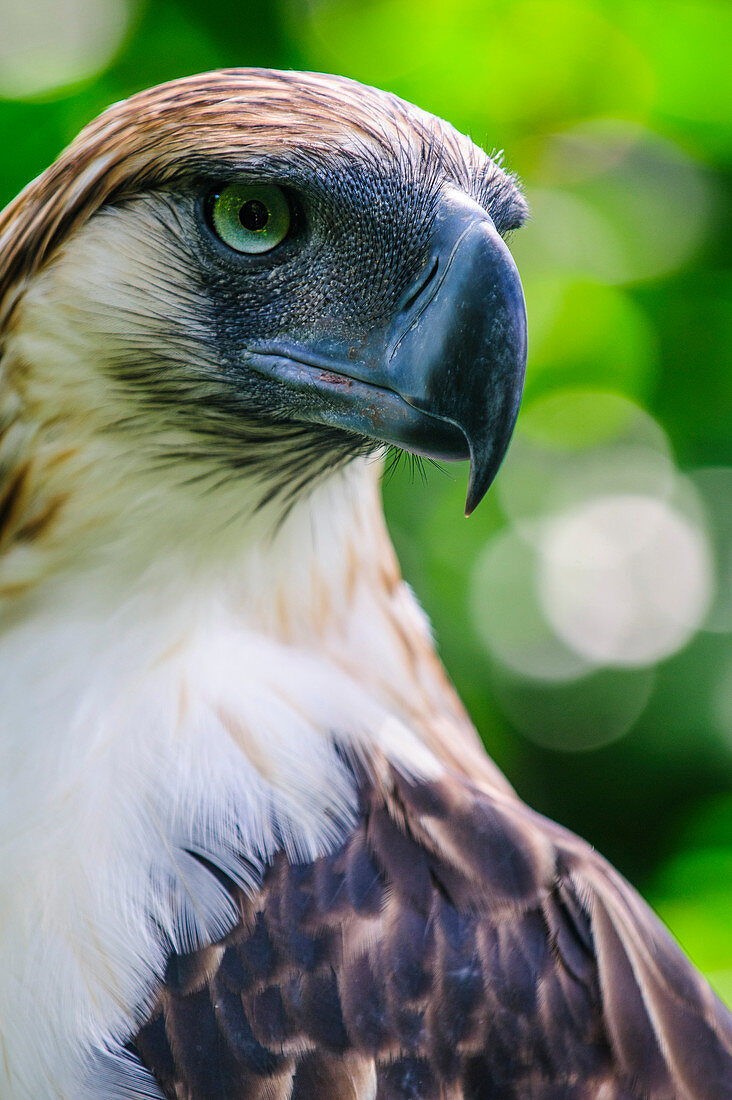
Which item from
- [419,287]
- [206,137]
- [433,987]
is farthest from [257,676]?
[206,137]

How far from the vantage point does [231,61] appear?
10.3 feet

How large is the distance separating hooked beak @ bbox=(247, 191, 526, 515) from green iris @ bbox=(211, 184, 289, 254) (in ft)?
0.57

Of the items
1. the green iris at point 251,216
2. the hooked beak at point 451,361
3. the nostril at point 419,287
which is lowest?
the hooked beak at point 451,361

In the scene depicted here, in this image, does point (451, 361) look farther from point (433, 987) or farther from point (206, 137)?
point (433, 987)

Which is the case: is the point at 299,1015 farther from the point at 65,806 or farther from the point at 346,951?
the point at 65,806

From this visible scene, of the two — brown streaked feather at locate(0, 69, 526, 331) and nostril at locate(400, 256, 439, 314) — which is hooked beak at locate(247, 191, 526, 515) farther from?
brown streaked feather at locate(0, 69, 526, 331)

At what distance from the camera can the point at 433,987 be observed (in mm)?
1377

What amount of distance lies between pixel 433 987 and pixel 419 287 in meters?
0.86

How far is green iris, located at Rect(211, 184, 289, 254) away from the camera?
1.45 metres

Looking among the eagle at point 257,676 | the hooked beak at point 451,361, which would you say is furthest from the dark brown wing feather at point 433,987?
the hooked beak at point 451,361

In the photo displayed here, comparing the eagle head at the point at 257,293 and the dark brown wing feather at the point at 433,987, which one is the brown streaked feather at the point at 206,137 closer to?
the eagle head at the point at 257,293

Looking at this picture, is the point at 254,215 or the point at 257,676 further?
the point at 257,676

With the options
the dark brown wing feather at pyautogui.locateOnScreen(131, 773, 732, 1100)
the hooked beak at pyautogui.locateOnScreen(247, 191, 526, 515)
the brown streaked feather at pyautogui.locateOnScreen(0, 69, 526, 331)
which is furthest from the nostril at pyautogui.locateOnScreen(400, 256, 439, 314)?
the dark brown wing feather at pyautogui.locateOnScreen(131, 773, 732, 1100)

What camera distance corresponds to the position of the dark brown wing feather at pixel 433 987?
1343 millimetres
